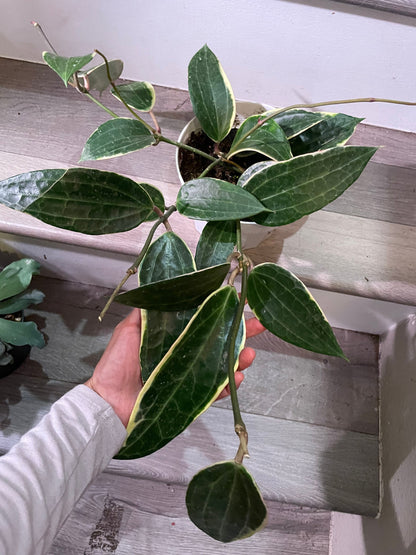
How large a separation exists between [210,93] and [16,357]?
0.77 metres

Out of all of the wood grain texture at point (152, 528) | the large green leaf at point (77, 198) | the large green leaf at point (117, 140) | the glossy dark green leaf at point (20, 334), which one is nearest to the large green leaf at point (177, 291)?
the large green leaf at point (77, 198)

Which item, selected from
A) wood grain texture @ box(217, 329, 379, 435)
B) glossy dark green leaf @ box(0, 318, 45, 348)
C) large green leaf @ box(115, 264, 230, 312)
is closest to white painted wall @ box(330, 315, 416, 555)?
wood grain texture @ box(217, 329, 379, 435)

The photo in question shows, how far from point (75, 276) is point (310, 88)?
0.72m

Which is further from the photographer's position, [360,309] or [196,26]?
[360,309]

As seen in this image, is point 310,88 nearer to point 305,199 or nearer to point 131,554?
point 305,199

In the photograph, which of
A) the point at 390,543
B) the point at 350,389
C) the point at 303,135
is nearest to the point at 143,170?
the point at 303,135

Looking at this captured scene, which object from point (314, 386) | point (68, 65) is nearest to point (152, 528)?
point (314, 386)

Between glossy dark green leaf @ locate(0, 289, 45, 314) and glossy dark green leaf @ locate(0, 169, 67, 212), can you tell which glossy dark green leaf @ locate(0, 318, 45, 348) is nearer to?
glossy dark green leaf @ locate(0, 289, 45, 314)

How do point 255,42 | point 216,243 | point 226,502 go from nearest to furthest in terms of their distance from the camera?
point 226,502 < point 216,243 < point 255,42

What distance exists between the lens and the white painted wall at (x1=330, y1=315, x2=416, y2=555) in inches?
34.6

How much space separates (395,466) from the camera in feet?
3.22

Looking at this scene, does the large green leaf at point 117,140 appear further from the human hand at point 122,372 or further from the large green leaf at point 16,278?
the large green leaf at point 16,278

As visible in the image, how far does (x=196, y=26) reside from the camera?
2.54 ft

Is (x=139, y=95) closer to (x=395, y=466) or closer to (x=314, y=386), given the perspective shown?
(x=314, y=386)
